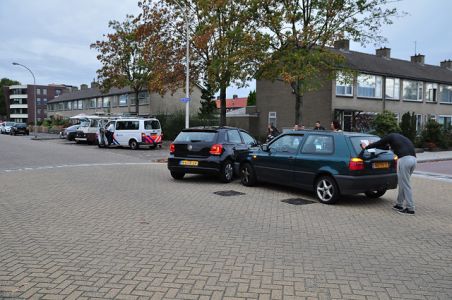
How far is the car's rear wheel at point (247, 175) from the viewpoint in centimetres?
1084

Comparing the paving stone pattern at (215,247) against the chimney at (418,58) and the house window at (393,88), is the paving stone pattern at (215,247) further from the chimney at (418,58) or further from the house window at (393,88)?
the chimney at (418,58)

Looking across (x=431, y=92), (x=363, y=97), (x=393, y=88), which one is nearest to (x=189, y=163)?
(x=363, y=97)

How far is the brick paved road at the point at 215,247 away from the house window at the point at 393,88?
24.8 m

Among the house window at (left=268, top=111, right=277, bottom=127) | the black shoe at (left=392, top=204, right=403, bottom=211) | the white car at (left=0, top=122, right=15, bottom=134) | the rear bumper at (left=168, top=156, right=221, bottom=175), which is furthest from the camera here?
the white car at (left=0, top=122, right=15, bottom=134)

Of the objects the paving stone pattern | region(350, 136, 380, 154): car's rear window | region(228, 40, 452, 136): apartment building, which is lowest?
the paving stone pattern

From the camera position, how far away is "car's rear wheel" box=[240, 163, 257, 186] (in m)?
10.8

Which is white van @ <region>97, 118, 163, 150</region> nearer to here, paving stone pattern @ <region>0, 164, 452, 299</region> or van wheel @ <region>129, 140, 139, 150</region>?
van wheel @ <region>129, 140, 139, 150</region>

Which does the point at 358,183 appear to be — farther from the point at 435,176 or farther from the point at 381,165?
the point at 435,176

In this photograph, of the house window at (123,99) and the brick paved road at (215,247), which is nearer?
the brick paved road at (215,247)

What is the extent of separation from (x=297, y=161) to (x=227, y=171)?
2639mm

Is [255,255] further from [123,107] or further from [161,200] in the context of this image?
[123,107]

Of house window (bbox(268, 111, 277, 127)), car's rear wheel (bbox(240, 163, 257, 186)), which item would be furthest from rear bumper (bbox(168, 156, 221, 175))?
house window (bbox(268, 111, 277, 127))

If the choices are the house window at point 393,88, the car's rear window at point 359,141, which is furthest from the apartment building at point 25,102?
the car's rear window at point 359,141

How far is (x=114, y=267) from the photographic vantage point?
4668mm
